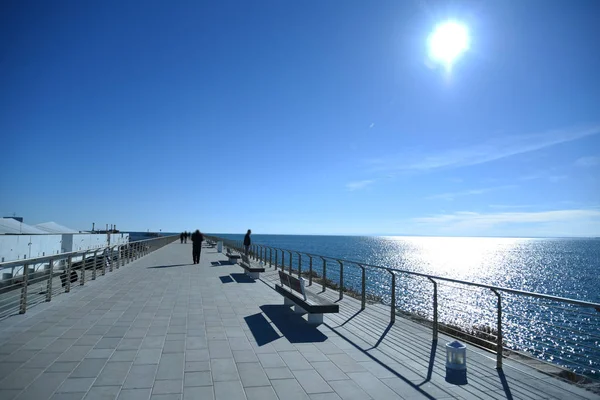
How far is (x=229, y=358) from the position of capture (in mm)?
5059

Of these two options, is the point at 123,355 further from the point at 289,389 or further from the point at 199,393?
the point at 289,389

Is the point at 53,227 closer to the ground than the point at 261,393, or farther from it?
farther from it

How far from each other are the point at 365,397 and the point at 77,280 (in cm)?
1060

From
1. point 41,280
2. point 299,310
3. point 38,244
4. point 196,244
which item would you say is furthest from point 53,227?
point 299,310

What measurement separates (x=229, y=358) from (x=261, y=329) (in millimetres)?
1638

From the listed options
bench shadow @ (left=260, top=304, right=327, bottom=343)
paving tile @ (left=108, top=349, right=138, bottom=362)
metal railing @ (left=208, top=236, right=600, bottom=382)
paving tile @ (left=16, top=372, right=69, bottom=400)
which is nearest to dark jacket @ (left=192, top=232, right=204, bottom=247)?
metal railing @ (left=208, top=236, right=600, bottom=382)

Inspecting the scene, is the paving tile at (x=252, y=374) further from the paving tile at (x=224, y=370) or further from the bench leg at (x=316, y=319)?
the bench leg at (x=316, y=319)

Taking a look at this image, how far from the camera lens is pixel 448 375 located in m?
4.48

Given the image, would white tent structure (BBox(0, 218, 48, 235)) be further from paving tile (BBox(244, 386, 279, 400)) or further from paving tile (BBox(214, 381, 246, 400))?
paving tile (BBox(244, 386, 279, 400))

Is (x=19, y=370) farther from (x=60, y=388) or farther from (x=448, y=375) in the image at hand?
(x=448, y=375)

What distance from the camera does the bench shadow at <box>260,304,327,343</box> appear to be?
6.17m

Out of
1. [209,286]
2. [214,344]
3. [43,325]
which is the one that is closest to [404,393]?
[214,344]

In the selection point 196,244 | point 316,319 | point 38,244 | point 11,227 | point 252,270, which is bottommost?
point 316,319

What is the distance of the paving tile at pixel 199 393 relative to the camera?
12.5 ft
